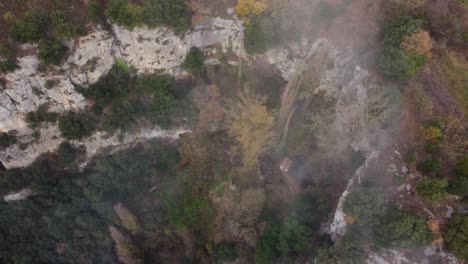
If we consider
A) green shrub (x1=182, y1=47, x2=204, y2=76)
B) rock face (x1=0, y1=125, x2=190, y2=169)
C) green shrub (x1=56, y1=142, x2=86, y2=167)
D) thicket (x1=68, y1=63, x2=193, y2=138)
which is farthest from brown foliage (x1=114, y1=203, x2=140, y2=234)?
green shrub (x1=182, y1=47, x2=204, y2=76)

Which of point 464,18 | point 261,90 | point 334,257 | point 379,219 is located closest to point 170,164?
point 261,90

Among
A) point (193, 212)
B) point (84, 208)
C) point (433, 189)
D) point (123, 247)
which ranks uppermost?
point (433, 189)

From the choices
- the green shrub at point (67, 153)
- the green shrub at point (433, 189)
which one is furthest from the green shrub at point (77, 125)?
the green shrub at point (433, 189)

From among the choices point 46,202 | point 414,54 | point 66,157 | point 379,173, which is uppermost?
point 414,54

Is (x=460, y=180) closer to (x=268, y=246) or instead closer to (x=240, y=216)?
(x=268, y=246)

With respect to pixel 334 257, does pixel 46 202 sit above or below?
below

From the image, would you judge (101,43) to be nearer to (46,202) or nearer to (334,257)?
(46,202)

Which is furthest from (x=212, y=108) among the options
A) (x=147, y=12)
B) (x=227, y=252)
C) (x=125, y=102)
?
(x=227, y=252)
